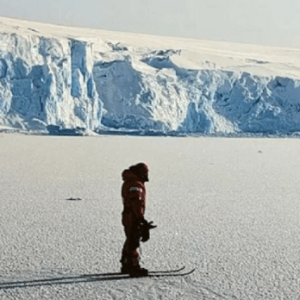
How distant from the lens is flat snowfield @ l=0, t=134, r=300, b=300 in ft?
12.8

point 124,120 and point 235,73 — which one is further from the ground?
point 235,73

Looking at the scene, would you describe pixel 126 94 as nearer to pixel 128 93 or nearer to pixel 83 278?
pixel 128 93

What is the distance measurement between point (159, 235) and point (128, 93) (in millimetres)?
24481

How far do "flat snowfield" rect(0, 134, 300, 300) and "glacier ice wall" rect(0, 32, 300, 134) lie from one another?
15.1m

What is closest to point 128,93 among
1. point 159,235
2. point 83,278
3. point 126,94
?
point 126,94

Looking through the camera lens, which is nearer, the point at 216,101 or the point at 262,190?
the point at 262,190

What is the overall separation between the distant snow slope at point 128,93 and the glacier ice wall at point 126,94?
2.0 inches

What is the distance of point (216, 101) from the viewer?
3127cm

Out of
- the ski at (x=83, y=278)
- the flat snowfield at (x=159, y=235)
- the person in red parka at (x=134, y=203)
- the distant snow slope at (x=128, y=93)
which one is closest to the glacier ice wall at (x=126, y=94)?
the distant snow slope at (x=128, y=93)

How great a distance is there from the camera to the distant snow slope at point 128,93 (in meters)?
26.7

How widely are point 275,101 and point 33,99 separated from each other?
14.4 metres

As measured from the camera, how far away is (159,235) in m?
5.71

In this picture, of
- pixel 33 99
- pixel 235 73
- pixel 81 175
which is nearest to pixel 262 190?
pixel 81 175

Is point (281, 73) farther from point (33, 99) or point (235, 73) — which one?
point (33, 99)
